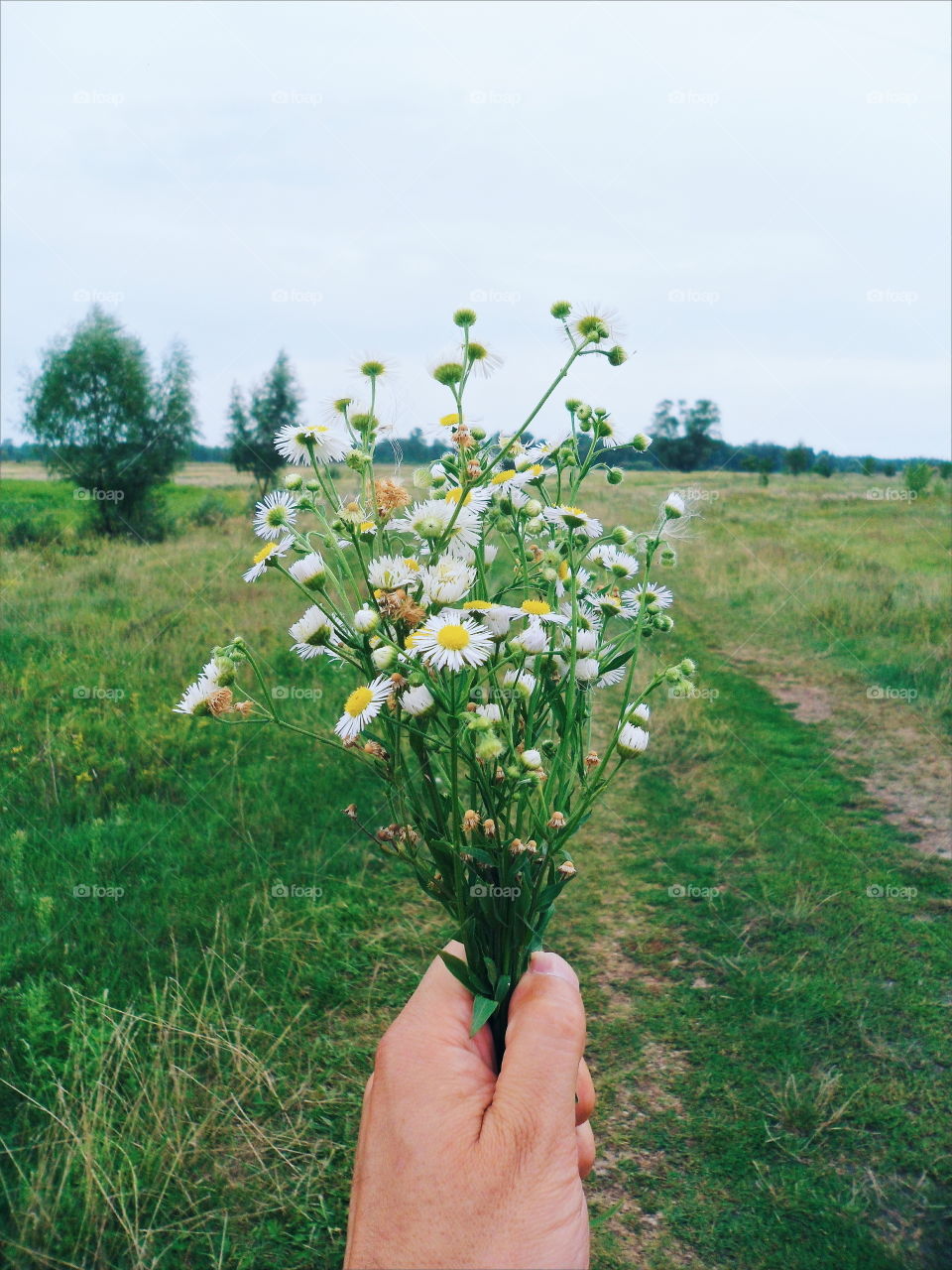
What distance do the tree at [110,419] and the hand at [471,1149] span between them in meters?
14.9

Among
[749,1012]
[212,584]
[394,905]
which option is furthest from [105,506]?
[749,1012]

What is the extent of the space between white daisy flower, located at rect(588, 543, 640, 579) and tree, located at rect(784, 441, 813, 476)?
5822 centimetres

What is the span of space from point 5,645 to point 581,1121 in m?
6.27

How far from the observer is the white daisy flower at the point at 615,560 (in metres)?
1.77

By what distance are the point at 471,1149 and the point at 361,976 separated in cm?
250

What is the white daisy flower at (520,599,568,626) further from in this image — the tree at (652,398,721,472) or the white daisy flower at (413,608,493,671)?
the tree at (652,398,721,472)

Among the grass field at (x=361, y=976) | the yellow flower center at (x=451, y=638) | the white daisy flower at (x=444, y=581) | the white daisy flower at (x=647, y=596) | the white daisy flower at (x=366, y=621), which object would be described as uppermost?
the white daisy flower at (x=444, y=581)

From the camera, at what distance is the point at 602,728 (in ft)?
21.3

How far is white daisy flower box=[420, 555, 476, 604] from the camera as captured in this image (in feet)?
4.62

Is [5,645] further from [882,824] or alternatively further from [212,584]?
[882,824]
